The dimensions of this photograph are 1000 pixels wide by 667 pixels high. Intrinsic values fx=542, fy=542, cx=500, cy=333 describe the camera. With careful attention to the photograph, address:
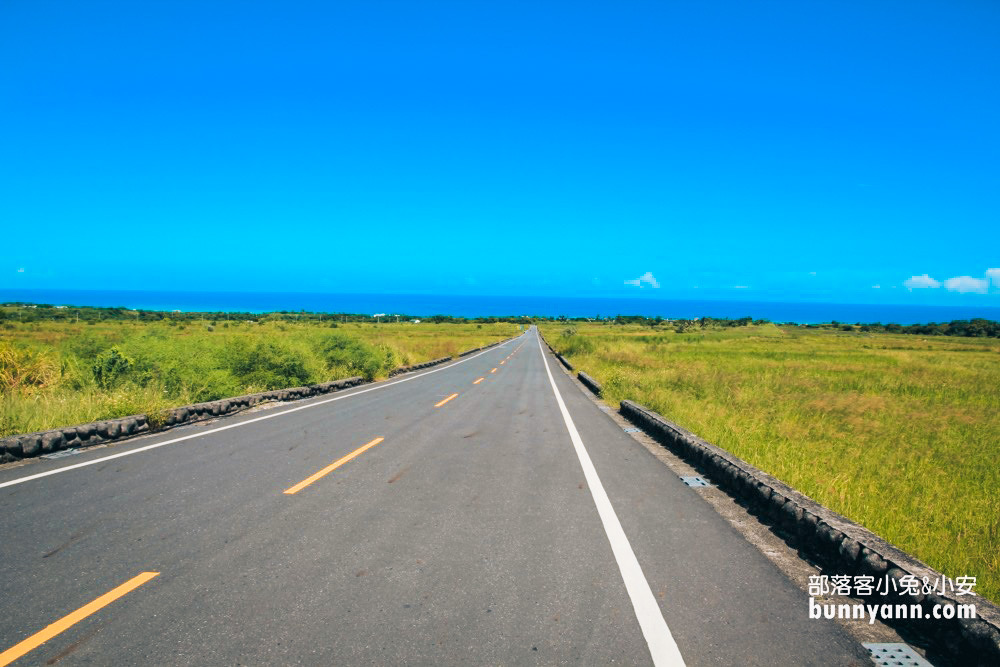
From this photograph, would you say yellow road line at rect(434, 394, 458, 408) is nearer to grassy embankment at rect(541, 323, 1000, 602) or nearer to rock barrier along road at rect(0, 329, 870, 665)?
grassy embankment at rect(541, 323, 1000, 602)

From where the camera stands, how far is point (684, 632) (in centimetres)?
339

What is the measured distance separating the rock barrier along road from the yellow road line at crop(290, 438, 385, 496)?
2.2 inches

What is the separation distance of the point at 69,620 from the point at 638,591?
12.2 feet

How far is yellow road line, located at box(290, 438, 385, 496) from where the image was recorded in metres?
6.29

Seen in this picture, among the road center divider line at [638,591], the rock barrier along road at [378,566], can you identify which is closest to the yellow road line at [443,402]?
the rock barrier along road at [378,566]

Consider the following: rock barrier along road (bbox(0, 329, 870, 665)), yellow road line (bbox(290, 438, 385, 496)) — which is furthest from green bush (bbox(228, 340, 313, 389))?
yellow road line (bbox(290, 438, 385, 496))

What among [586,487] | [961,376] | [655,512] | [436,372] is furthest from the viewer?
[436,372]

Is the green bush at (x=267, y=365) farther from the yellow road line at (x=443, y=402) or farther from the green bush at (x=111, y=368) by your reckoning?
the yellow road line at (x=443, y=402)

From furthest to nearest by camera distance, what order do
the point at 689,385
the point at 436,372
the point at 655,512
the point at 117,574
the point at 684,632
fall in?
the point at 436,372, the point at 689,385, the point at 655,512, the point at 117,574, the point at 684,632

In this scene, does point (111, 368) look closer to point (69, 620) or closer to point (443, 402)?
point (443, 402)

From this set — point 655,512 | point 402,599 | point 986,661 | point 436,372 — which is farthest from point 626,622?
point 436,372

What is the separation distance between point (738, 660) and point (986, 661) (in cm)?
131

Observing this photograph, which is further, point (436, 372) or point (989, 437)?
point (436, 372)

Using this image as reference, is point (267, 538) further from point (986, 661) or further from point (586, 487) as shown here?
point (986, 661)
